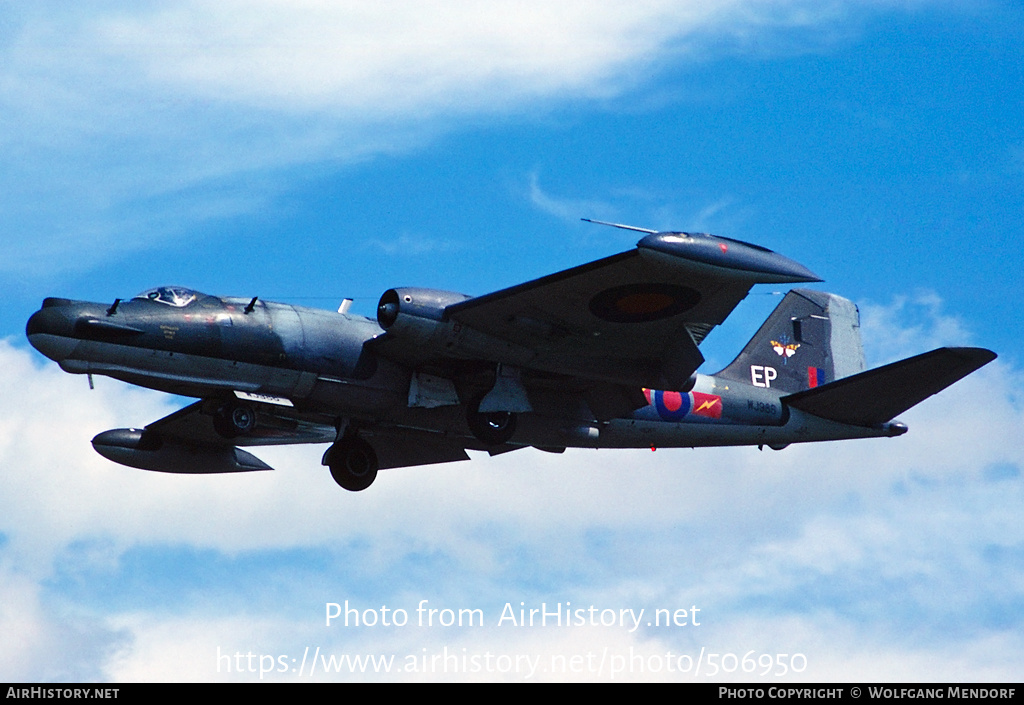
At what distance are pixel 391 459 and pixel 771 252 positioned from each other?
10.2m

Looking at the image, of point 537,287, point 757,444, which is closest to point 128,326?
point 537,287

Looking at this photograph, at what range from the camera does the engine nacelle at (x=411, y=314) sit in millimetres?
22922

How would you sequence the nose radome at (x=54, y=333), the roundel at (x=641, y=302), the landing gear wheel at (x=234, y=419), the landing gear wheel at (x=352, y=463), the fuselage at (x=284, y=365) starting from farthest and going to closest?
the landing gear wheel at (x=352, y=463)
the landing gear wheel at (x=234, y=419)
the roundel at (x=641, y=302)
the fuselage at (x=284, y=365)
the nose radome at (x=54, y=333)

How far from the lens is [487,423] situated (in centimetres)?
2453

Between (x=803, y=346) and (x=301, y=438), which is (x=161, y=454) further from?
(x=803, y=346)

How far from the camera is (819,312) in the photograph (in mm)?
30172

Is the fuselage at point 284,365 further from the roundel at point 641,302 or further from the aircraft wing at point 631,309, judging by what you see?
the roundel at point 641,302

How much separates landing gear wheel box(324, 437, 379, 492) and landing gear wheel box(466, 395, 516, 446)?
2.72 metres

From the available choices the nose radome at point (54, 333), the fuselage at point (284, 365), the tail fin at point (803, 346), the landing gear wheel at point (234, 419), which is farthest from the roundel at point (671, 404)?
the nose radome at point (54, 333)

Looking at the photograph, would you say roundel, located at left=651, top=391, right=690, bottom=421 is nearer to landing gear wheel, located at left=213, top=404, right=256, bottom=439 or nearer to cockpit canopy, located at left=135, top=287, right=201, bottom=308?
landing gear wheel, located at left=213, top=404, right=256, bottom=439

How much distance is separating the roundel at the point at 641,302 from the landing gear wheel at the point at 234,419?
631cm

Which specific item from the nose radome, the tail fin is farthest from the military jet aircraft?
the tail fin

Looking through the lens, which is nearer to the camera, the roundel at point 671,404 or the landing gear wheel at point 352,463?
the landing gear wheel at point 352,463

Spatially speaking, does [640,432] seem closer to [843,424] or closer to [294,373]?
[843,424]
